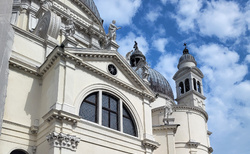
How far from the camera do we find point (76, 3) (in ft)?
99.8

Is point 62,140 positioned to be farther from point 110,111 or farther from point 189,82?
point 189,82

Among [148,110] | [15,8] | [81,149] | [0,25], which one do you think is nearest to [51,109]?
[81,149]

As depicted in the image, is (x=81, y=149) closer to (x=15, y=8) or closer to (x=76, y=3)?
(x=15, y=8)

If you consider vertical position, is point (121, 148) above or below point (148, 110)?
below

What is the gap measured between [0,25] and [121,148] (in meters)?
9.93

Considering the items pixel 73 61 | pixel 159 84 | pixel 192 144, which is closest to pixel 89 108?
pixel 73 61

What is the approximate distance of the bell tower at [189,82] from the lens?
128 feet

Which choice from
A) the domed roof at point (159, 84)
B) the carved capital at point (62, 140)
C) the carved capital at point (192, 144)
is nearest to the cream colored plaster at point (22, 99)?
the carved capital at point (62, 140)

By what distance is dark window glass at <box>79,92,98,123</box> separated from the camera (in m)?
16.7

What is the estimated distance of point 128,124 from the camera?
19109 mm

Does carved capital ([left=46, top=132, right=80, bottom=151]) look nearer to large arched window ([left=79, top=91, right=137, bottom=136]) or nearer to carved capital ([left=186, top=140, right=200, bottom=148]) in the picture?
large arched window ([left=79, top=91, right=137, bottom=136])

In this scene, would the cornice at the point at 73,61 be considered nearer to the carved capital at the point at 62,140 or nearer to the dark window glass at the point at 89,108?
the dark window glass at the point at 89,108

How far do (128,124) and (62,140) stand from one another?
18.2 feet

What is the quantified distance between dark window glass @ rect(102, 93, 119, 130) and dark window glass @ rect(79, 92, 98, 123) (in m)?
0.60
